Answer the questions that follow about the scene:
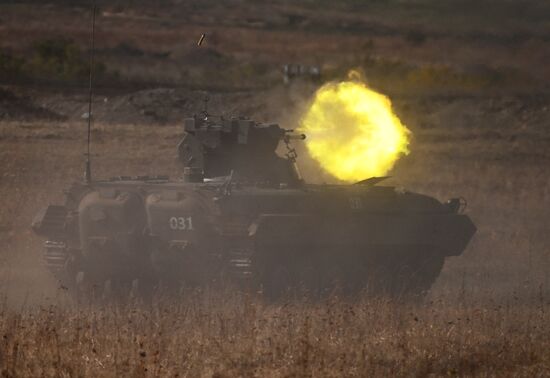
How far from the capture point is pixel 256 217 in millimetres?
18531

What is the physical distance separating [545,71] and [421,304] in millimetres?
11173

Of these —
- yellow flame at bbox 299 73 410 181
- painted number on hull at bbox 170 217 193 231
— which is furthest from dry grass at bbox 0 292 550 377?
yellow flame at bbox 299 73 410 181

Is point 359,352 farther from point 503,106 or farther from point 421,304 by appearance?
point 503,106

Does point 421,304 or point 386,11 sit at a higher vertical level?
point 386,11

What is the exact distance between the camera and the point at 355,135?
22.8 meters

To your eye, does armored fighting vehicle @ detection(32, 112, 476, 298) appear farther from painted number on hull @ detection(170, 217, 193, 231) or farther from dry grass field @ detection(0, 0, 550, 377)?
dry grass field @ detection(0, 0, 550, 377)

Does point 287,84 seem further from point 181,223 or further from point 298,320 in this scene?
point 298,320

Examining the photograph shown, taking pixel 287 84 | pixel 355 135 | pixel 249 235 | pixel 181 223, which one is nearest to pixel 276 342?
pixel 249 235

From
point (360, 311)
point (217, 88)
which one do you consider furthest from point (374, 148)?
point (217, 88)

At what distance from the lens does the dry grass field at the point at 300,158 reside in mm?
14008

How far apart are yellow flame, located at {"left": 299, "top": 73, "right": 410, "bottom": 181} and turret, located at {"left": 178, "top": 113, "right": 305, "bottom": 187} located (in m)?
2.23

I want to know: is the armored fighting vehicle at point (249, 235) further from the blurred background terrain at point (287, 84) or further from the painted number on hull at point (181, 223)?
the blurred background terrain at point (287, 84)

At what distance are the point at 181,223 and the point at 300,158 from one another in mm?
13974

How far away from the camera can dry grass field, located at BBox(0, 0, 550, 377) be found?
14.0 metres
